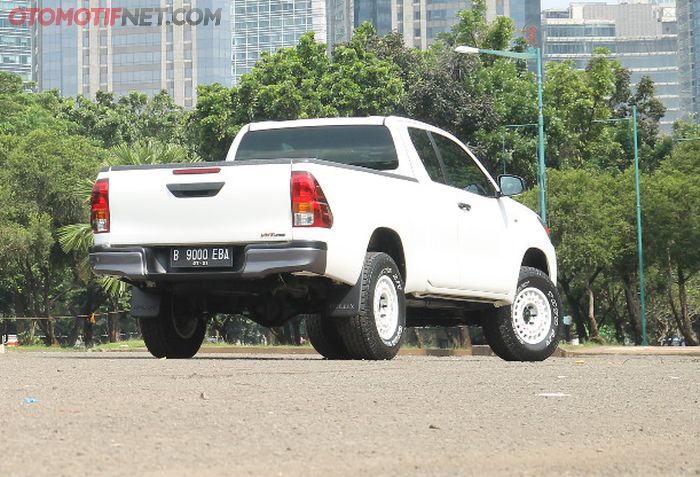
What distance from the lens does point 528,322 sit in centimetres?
1532

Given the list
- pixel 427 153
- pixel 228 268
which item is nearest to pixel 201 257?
pixel 228 268

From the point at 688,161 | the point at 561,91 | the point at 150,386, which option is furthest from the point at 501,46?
the point at 150,386

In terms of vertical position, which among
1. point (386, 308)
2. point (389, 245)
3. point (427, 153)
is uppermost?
point (427, 153)

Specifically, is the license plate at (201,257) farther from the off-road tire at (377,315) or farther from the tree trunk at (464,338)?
the tree trunk at (464,338)

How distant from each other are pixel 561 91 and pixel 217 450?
2172 inches

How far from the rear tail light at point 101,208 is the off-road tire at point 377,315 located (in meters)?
2.15

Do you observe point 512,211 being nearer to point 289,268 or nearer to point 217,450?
point 289,268

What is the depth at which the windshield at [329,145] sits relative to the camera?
45.6ft

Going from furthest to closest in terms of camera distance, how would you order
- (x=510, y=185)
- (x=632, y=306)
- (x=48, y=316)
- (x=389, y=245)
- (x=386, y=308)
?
(x=632, y=306) → (x=48, y=316) → (x=510, y=185) → (x=389, y=245) → (x=386, y=308)

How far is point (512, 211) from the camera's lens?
50.0 feet

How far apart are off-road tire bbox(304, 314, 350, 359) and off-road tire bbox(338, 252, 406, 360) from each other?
503 millimetres

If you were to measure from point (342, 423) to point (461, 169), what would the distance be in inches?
299

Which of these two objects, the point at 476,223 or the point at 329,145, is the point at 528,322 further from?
the point at 329,145

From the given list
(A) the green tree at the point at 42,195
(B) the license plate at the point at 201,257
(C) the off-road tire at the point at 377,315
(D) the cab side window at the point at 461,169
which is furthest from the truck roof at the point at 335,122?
(A) the green tree at the point at 42,195
